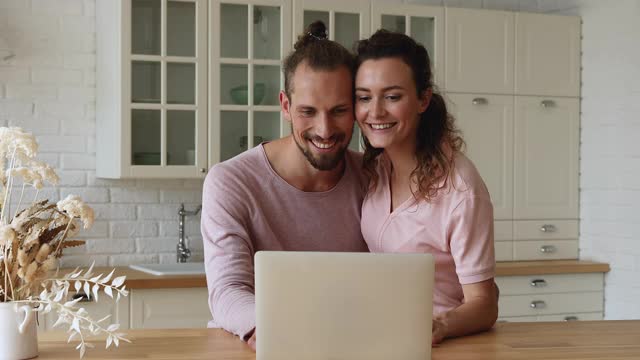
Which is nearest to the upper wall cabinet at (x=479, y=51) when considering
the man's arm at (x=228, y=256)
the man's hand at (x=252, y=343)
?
the man's arm at (x=228, y=256)

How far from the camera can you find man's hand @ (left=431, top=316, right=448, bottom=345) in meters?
1.94

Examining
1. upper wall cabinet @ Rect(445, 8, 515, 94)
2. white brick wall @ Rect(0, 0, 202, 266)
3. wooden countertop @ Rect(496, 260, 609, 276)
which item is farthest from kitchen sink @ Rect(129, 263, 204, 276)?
upper wall cabinet @ Rect(445, 8, 515, 94)

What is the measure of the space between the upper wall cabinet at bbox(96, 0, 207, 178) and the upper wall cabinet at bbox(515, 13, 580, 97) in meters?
1.72

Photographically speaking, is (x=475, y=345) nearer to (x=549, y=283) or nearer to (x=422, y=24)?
(x=549, y=283)

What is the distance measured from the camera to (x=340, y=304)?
1.59 meters

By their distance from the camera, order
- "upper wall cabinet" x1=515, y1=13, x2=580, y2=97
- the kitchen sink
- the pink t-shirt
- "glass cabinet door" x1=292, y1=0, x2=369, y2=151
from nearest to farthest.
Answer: the pink t-shirt < the kitchen sink < "glass cabinet door" x1=292, y1=0, x2=369, y2=151 < "upper wall cabinet" x1=515, y1=13, x2=580, y2=97

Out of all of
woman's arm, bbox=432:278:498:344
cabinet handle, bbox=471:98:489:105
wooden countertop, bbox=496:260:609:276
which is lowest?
wooden countertop, bbox=496:260:609:276

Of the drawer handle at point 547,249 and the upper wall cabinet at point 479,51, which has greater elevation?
the upper wall cabinet at point 479,51

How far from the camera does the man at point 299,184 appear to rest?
2242 mm

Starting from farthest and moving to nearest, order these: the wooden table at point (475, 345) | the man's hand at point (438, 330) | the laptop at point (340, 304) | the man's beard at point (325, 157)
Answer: the man's beard at point (325, 157) → the man's hand at point (438, 330) → the wooden table at point (475, 345) → the laptop at point (340, 304)

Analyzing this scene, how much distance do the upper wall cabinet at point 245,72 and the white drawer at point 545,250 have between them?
4.78ft

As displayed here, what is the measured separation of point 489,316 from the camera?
2098mm

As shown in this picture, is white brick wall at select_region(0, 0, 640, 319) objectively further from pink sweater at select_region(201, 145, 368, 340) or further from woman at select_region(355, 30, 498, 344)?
woman at select_region(355, 30, 498, 344)

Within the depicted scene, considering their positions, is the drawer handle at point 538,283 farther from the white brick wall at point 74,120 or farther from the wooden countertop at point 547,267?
the white brick wall at point 74,120
